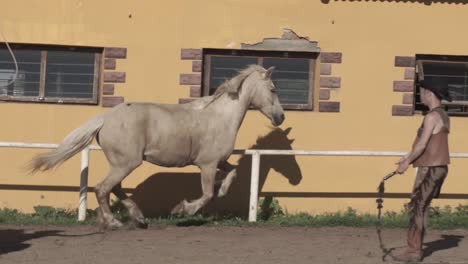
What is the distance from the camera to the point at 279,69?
1080cm

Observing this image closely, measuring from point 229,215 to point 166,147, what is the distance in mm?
1815

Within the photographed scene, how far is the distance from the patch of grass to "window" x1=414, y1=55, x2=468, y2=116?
156 cm

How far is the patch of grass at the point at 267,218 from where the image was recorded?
985 cm

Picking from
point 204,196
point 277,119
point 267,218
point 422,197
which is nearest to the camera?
Answer: point 422,197

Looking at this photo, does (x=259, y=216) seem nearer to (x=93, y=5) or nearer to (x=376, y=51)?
(x=376, y=51)

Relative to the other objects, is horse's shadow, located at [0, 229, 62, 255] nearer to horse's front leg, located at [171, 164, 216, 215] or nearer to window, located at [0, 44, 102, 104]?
horse's front leg, located at [171, 164, 216, 215]

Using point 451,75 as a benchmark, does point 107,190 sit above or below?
below

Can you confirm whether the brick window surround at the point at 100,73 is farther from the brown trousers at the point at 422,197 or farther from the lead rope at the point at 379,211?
the brown trousers at the point at 422,197

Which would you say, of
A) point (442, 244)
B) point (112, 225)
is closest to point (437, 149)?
point (442, 244)

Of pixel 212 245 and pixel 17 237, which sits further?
pixel 17 237

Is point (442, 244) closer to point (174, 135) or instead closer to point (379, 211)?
point (379, 211)

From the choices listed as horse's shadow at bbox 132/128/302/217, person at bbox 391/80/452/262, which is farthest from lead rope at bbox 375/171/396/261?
horse's shadow at bbox 132/128/302/217

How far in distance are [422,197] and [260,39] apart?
407 centimetres

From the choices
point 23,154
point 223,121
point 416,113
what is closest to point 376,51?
point 416,113
